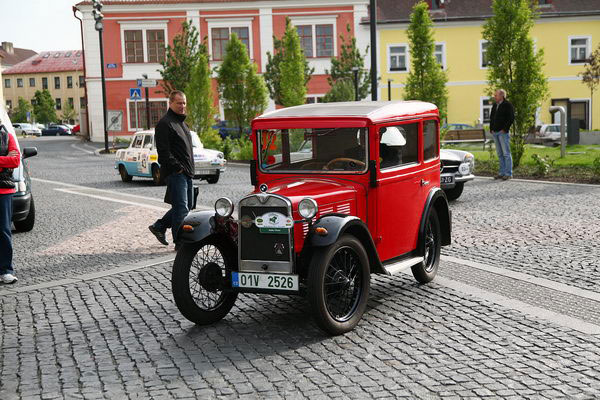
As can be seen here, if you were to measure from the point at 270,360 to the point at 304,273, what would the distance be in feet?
3.00

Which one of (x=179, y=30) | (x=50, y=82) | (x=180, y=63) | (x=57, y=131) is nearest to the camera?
(x=180, y=63)

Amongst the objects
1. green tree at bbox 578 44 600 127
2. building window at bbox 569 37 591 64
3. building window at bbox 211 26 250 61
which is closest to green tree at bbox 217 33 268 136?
building window at bbox 211 26 250 61

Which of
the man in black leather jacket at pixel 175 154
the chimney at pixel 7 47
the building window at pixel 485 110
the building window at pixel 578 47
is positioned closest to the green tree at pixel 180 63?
the building window at pixel 485 110

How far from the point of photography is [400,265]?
22.4 feet

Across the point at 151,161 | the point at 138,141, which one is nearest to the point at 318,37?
the point at 138,141

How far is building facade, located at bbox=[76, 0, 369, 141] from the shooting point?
49031 millimetres

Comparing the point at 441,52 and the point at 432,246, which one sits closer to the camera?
the point at 432,246

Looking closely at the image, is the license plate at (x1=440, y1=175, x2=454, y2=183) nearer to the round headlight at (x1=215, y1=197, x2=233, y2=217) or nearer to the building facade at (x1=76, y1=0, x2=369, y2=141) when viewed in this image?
the round headlight at (x1=215, y1=197, x2=233, y2=217)

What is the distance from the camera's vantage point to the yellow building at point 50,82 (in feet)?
380

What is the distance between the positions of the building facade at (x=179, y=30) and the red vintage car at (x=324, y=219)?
4209 cm

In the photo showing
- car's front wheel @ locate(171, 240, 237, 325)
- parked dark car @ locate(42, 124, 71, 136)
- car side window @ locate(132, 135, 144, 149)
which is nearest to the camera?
car's front wheel @ locate(171, 240, 237, 325)

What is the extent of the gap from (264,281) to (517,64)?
617 inches

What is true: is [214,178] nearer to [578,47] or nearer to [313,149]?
[313,149]

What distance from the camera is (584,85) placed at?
4834cm
